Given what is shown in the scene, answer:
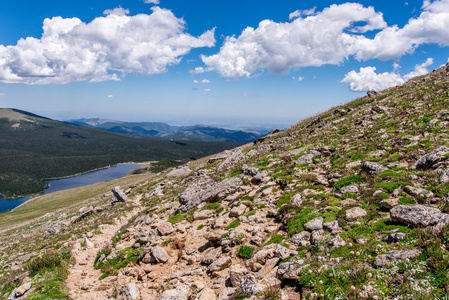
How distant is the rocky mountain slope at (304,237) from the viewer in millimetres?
5965

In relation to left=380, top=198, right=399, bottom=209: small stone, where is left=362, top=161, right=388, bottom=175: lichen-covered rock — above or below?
above

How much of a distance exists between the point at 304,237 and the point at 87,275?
1108cm

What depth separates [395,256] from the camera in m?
5.95

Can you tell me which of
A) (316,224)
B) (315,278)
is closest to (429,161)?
(316,224)

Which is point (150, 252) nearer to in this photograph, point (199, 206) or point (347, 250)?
point (199, 206)

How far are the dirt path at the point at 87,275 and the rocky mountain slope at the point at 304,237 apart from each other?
0.21 ft

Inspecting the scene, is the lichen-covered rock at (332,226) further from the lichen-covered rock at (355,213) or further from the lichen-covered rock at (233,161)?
the lichen-covered rock at (233,161)

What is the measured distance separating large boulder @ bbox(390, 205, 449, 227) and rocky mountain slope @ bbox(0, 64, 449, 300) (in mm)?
26

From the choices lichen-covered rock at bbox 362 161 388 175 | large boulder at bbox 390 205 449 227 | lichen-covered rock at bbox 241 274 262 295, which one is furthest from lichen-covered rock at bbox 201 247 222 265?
lichen-covered rock at bbox 362 161 388 175

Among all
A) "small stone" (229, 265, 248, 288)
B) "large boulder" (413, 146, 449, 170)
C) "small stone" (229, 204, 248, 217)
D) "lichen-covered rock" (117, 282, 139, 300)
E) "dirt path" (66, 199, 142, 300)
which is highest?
"large boulder" (413, 146, 449, 170)

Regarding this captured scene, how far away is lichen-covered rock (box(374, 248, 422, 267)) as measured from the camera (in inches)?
228

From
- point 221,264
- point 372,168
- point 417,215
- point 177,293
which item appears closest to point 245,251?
point 221,264

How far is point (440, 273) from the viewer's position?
201 inches

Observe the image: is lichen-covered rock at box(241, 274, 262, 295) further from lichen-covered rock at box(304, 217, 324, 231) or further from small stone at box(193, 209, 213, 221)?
small stone at box(193, 209, 213, 221)
